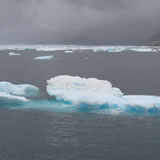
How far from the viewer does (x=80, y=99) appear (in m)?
20.2

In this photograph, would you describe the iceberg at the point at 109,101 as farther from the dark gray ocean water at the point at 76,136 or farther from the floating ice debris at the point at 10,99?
the floating ice debris at the point at 10,99

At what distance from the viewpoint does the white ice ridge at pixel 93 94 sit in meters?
19.4

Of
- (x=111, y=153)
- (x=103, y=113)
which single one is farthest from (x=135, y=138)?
(x=103, y=113)

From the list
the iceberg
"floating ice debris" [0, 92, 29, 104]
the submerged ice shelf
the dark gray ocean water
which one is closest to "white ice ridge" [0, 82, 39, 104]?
the submerged ice shelf

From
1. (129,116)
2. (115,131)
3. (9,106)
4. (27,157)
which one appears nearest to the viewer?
(27,157)

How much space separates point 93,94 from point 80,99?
211 cm

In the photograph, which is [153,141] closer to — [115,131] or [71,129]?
[115,131]

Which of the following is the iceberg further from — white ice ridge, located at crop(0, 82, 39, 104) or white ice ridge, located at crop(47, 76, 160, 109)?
white ice ridge, located at crop(0, 82, 39, 104)

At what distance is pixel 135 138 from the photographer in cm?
1497

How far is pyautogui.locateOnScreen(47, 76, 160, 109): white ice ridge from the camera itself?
764 inches

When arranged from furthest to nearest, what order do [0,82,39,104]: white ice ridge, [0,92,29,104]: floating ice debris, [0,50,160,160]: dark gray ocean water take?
[0,82,39,104]: white ice ridge
[0,92,29,104]: floating ice debris
[0,50,160,160]: dark gray ocean water

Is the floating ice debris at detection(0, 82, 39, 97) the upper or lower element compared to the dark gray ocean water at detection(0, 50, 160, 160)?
upper

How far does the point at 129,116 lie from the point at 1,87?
486 inches

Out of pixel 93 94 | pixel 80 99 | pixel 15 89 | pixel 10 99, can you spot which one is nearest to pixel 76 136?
pixel 80 99
